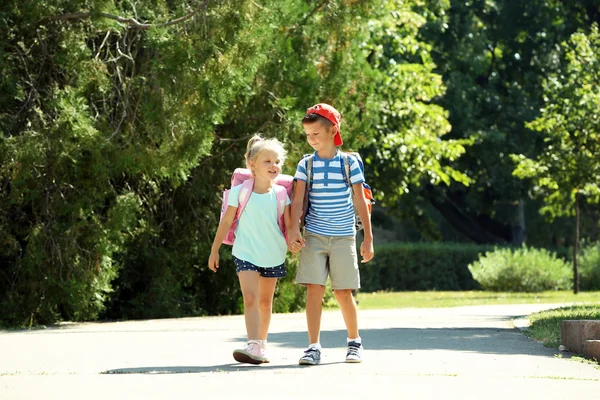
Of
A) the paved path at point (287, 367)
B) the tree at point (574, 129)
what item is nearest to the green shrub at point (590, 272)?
the tree at point (574, 129)

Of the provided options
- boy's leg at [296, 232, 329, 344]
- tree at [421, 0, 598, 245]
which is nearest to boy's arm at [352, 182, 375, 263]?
boy's leg at [296, 232, 329, 344]

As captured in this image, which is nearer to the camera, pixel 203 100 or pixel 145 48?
pixel 203 100

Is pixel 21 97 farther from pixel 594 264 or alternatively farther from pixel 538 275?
pixel 594 264

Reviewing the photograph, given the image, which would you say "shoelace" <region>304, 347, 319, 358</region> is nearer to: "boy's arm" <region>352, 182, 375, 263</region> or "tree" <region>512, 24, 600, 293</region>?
"boy's arm" <region>352, 182, 375, 263</region>

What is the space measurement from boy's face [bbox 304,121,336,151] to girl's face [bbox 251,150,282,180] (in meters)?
0.33

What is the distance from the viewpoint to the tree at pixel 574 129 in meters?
26.5

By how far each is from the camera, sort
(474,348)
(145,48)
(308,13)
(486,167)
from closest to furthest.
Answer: (474,348), (145,48), (308,13), (486,167)

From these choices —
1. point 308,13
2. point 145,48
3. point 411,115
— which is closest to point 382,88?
point 411,115

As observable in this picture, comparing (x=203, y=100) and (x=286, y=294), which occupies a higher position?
(x=203, y=100)

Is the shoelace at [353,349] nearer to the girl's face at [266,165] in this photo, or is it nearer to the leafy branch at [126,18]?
the girl's face at [266,165]

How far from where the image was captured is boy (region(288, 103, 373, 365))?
8578 millimetres

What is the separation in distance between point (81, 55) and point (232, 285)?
462 centimetres

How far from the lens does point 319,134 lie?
28.2 feet

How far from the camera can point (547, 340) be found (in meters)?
10.4
